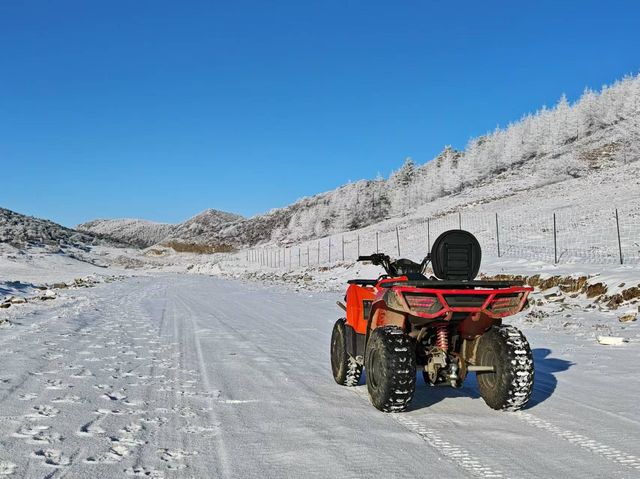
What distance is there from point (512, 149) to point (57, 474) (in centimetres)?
12733

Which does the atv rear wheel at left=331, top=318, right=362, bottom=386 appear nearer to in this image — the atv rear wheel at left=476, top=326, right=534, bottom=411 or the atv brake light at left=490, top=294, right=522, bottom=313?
the atv rear wheel at left=476, top=326, right=534, bottom=411

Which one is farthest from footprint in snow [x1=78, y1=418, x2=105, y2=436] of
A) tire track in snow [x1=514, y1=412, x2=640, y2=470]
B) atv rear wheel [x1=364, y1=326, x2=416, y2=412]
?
tire track in snow [x1=514, y1=412, x2=640, y2=470]

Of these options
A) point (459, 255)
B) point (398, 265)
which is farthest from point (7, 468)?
point (398, 265)

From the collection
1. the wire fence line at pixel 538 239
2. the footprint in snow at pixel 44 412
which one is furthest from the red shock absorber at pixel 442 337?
the wire fence line at pixel 538 239

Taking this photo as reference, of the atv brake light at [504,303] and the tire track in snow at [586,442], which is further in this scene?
the atv brake light at [504,303]

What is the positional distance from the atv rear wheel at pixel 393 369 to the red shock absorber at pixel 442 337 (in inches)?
14.7

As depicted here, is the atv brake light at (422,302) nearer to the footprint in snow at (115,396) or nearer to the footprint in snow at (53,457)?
the footprint in snow at (53,457)

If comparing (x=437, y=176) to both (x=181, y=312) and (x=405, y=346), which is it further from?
(x=405, y=346)

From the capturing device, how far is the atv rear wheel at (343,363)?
671 cm

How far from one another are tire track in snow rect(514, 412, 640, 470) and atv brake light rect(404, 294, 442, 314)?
4.86 ft

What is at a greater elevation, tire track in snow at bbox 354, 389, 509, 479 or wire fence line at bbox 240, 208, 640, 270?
wire fence line at bbox 240, 208, 640, 270

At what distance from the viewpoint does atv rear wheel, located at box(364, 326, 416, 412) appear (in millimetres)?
5039

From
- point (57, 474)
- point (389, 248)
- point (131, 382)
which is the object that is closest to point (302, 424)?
point (57, 474)

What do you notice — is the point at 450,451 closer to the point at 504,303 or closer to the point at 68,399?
the point at 504,303
